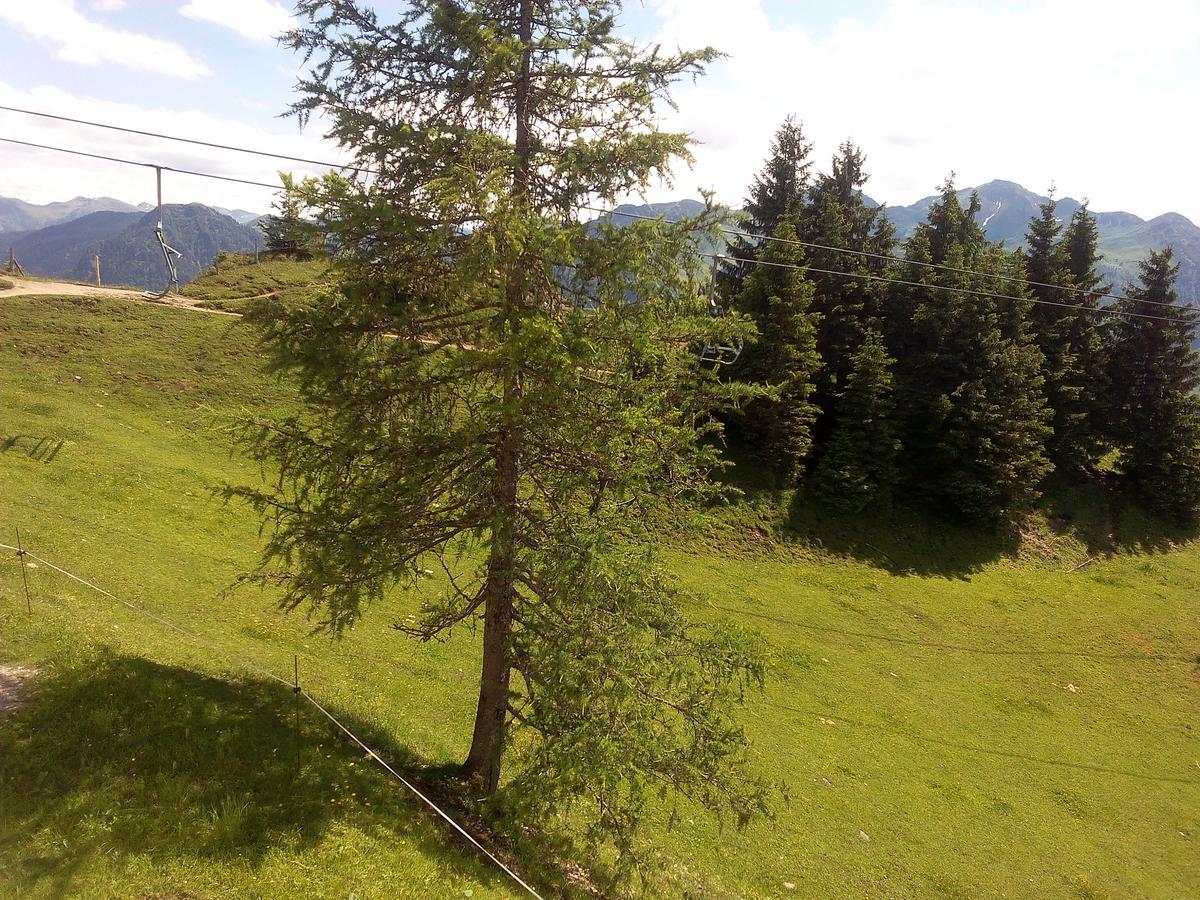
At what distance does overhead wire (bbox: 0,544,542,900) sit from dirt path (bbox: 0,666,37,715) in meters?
2.74

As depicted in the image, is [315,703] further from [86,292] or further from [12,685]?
[86,292]

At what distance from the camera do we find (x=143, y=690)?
8086mm

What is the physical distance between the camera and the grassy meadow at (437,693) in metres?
6.61

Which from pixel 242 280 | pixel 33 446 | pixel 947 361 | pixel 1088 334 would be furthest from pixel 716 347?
pixel 1088 334

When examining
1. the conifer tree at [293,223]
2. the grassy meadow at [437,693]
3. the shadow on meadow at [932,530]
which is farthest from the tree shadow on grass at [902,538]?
the conifer tree at [293,223]

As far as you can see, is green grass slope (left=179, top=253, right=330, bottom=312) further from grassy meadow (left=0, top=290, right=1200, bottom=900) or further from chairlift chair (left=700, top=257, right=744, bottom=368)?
chairlift chair (left=700, top=257, right=744, bottom=368)

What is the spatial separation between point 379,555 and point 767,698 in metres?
13.0

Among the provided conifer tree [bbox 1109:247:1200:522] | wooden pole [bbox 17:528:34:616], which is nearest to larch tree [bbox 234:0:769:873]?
wooden pole [bbox 17:528:34:616]

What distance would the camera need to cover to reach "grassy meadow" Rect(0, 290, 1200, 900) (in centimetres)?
661

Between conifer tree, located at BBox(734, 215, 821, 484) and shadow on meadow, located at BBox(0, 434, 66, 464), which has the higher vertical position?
conifer tree, located at BBox(734, 215, 821, 484)

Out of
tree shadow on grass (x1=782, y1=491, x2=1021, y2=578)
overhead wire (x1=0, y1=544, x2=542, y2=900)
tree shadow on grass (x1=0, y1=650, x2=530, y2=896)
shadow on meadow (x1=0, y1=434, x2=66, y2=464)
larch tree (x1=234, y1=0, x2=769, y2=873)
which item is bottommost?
tree shadow on grass (x1=782, y1=491, x2=1021, y2=578)

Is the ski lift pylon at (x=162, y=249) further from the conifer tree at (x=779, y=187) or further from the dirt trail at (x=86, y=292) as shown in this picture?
the conifer tree at (x=779, y=187)

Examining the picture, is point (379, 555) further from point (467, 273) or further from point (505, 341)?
point (467, 273)

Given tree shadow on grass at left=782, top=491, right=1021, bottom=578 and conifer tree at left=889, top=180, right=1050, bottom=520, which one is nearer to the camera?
tree shadow on grass at left=782, top=491, right=1021, bottom=578
